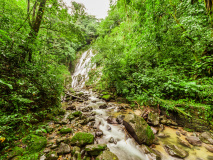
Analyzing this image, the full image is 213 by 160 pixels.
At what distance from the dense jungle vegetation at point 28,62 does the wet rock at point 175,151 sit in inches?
167

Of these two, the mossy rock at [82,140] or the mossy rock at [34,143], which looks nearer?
the mossy rock at [34,143]

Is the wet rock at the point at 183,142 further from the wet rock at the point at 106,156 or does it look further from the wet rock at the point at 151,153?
the wet rock at the point at 106,156

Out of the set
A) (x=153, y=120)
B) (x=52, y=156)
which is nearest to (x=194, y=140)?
(x=153, y=120)

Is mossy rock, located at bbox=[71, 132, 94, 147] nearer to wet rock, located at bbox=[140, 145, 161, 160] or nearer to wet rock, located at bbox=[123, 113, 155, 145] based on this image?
wet rock, located at bbox=[123, 113, 155, 145]

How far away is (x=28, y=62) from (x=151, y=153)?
5.49m

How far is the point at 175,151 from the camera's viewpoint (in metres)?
2.70

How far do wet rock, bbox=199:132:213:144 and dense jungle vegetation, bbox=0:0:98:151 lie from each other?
5673 mm

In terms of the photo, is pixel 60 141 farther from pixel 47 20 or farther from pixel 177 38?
pixel 177 38

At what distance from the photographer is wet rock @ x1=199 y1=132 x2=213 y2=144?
2.93 meters

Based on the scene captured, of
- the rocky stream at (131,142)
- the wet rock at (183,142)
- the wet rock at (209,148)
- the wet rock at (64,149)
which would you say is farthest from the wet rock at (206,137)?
the wet rock at (64,149)

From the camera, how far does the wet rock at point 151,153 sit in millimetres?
2560

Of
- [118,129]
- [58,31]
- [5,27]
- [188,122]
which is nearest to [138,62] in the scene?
[188,122]

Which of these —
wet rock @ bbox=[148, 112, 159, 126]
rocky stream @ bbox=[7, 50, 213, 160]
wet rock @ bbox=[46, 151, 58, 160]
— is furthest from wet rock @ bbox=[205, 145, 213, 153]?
wet rock @ bbox=[46, 151, 58, 160]

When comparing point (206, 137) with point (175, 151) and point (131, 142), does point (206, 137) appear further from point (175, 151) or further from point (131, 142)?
point (131, 142)
